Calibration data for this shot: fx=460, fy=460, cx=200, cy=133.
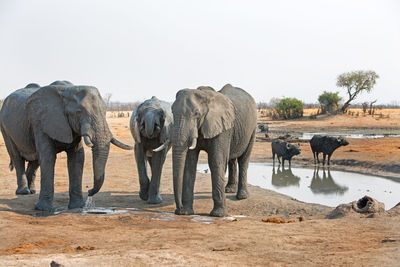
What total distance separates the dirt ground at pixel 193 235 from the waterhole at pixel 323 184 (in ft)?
6.47

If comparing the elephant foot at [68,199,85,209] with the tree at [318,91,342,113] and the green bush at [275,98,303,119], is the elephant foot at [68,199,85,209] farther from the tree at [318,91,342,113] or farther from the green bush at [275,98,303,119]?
the tree at [318,91,342,113]

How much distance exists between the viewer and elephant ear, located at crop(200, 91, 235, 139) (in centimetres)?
842

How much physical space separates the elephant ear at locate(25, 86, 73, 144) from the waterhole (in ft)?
21.7

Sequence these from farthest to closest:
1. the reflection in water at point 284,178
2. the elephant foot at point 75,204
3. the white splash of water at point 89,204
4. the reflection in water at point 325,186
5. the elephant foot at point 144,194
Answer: the reflection in water at point 284,178 → the reflection in water at point 325,186 → the elephant foot at point 144,194 → the white splash of water at point 89,204 → the elephant foot at point 75,204

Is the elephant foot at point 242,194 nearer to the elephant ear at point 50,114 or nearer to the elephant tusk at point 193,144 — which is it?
the elephant tusk at point 193,144

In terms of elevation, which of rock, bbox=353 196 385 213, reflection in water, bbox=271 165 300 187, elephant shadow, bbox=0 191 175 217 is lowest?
reflection in water, bbox=271 165 300 187

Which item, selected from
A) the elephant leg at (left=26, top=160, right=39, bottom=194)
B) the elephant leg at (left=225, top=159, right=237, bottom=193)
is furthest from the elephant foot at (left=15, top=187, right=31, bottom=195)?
the elephant leg at (left=225, top=159, right=237, bottom=193)

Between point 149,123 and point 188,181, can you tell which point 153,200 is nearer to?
point 188,181

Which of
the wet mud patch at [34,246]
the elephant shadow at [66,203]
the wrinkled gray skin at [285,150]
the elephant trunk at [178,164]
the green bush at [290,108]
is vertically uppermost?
the green bush at [290,108]

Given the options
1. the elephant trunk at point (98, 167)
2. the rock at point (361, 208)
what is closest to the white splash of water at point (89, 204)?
the elephant trunk at point (98, 167)

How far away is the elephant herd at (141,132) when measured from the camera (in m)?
8.14

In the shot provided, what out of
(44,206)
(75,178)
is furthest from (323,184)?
(44,206)

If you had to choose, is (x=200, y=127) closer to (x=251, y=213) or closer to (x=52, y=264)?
(x=251, y=213)

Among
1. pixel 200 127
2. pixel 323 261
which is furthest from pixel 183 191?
pixel 323 261
